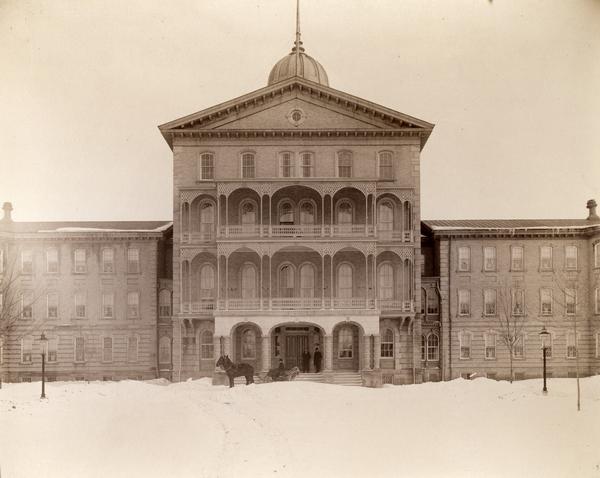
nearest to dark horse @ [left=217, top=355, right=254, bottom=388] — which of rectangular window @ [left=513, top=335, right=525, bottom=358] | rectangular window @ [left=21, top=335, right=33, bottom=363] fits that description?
rectangular window @ [left=21, top=335, right=33, bottom=363]

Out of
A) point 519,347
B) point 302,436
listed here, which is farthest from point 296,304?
point 302,436

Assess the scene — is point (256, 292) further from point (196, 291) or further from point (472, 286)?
point (472, 286)

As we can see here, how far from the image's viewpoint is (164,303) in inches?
950

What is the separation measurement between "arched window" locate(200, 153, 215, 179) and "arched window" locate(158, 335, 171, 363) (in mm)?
5576

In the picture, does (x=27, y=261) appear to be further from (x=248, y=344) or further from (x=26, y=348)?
(x=248, y=344)

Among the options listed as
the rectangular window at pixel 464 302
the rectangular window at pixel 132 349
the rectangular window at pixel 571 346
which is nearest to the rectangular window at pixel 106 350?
the rectangular window at pixel 132 349

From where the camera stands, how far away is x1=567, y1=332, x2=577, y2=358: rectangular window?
20.1 meters

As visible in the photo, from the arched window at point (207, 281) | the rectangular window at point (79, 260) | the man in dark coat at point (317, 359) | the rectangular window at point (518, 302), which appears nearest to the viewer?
the rectangular window at point (79, 260)

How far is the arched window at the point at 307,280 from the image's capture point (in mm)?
25750

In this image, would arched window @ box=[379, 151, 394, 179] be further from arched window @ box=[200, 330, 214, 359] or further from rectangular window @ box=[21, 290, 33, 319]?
rectangular window @ box=[21, 290, 33, 319]

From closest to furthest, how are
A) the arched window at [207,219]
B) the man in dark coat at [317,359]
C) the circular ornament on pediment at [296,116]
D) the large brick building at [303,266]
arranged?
the large brick building at [303,266]
the arched window at [207,219]
the circular ornament on pediment at [296,116]
the man in dark coat at [317,359]

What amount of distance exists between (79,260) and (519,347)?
13.0 m

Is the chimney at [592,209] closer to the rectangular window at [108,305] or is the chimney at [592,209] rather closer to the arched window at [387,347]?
the arched window at [387,347]

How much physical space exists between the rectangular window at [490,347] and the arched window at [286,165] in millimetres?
8307
